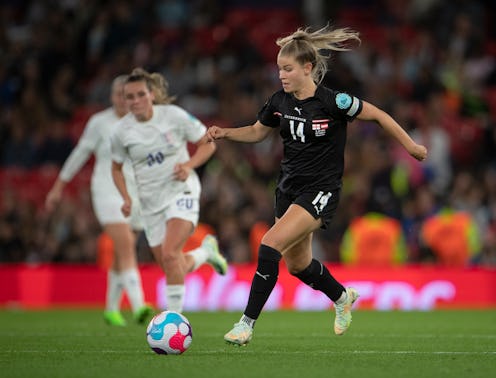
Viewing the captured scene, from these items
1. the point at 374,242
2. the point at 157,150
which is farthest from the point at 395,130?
the point at 374,242

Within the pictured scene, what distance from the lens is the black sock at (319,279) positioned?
909 centimetres

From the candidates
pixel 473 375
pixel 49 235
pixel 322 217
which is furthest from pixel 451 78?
pixel 473 375

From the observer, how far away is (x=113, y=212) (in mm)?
12141

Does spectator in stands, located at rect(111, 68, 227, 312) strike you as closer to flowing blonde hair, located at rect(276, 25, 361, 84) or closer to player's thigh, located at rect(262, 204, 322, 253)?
flowing blonde hair, located at rect(276, 25, 361, 84)

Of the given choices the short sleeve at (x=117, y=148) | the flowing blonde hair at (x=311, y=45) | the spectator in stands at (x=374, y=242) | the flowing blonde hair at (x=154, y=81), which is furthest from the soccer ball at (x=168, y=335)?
the spectator in stands at (x=374, y=242)

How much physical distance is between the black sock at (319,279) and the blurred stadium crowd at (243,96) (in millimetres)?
7590

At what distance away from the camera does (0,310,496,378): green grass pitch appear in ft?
23.1

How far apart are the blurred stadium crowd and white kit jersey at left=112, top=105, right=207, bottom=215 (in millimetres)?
6331

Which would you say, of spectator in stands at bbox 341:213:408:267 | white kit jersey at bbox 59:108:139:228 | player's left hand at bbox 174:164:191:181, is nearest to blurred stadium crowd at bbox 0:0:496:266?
spectator in stands at bbox 341:213:408:267

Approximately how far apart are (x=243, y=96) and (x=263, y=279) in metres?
11.4

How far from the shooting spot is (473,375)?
6.82m

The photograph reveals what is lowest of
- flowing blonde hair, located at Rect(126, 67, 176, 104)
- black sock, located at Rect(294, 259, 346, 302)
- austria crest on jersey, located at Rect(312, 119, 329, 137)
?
black sock, located at Rect(294, 259, 346, 302)

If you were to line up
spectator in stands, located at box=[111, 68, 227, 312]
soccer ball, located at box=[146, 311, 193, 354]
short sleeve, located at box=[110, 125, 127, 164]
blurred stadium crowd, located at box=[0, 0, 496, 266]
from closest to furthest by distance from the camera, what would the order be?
soccer ball, located at box=[146, 311, 193, 354] < spectator in stands, located at box=[111, 68, 227, 312] < short sleeve, located at box=[110, 125, 127, 164] < blurred stadium crowd, located at box=[0, 0, 496, 266]

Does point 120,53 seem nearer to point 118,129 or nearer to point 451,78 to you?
point 451,78
